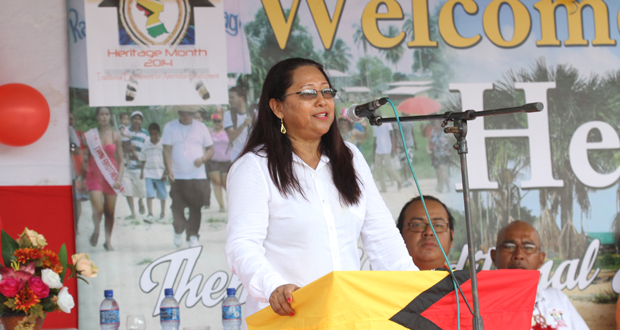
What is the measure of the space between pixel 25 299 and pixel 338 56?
2850mm

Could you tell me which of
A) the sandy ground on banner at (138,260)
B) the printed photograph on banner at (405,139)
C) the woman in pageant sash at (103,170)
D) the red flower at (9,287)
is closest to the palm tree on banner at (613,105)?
the printed photograph on banner at (405,139)

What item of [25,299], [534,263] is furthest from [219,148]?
[534,263]

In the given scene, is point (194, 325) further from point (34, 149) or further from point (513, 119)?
point (513, 119)

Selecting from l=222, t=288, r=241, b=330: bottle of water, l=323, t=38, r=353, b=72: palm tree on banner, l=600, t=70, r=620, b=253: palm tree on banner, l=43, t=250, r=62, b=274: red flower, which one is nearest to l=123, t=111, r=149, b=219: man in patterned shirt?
l=222, t=288, r=241, b=330: bottle of water

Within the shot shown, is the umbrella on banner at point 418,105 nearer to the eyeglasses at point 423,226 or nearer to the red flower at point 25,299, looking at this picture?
the eyeglasses at point 423,226

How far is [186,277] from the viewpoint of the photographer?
440 centimetres

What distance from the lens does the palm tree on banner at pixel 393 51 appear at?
477 cm

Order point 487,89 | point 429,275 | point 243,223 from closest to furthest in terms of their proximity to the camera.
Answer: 1. point 429,275
2. point 243,223
3. point 487,89

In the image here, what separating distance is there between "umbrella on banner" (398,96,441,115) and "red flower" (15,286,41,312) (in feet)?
9.64

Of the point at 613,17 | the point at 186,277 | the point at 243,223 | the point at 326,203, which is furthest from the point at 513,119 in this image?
the point at 243,223

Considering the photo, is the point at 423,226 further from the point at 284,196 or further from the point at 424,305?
the point at 424,305

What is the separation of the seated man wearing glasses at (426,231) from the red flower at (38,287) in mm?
2314

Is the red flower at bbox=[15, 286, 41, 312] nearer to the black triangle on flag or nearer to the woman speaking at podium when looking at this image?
the woman speaking at podium

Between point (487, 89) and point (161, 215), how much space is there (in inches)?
104
